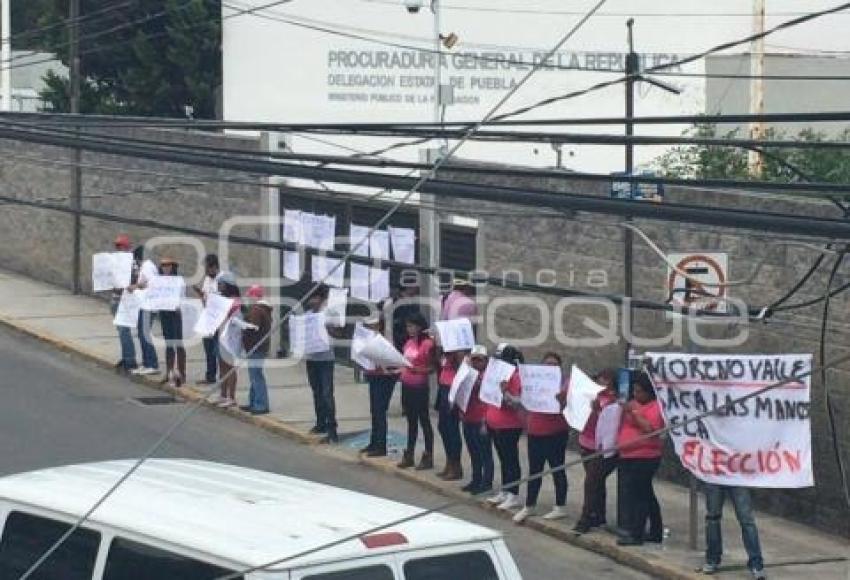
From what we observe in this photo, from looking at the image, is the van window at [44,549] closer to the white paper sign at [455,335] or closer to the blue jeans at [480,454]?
the blue jeans at [480,454]

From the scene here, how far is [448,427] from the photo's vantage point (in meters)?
18.7

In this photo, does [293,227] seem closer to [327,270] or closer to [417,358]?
[327,270]

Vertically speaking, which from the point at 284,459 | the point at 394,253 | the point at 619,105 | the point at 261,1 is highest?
the point at 261,1

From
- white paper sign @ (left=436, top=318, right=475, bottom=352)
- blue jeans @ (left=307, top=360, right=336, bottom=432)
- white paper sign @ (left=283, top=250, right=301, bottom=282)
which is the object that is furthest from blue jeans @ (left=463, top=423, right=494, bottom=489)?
white paper sign @ (left=283, top=250, right=301, bottom=282)

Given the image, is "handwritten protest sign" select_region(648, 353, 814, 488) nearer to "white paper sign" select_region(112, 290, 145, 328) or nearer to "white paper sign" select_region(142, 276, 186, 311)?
"white paper sign" select_region(142, 276, 186, 311)

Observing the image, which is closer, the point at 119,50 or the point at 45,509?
the point at 45,509

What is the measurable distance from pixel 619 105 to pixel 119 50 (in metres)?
15.1

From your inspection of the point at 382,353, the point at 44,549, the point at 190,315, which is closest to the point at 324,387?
the point at 382,353

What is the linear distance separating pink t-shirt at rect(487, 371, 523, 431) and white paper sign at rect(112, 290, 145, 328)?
771 cm

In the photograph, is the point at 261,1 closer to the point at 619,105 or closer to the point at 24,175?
the point at 24,175

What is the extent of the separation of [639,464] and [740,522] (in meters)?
1.23

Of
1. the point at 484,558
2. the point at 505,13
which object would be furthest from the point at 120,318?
the point at 484,558

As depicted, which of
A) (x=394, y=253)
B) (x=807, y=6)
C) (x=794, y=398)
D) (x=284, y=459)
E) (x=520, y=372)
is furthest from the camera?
(x=807, y=6)

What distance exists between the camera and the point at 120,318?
2425 centimetres
